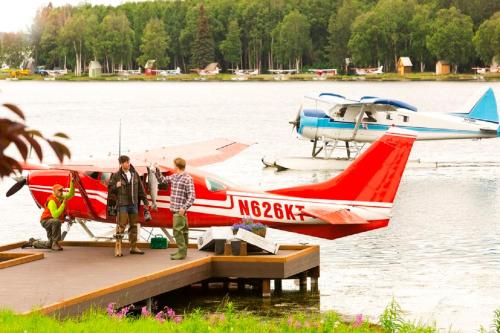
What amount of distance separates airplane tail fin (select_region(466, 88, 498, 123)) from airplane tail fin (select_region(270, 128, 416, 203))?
18.9 metres

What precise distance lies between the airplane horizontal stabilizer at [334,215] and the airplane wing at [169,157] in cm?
198

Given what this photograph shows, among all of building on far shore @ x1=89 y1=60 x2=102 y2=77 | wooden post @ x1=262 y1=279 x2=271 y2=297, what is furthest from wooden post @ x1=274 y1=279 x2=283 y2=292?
building on far shore @ x1=89 y1=60 x2=102 y2=77

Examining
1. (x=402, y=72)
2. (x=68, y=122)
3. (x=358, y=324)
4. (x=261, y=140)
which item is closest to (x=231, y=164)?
(x=261, y=140)

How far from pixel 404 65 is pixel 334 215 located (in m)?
148

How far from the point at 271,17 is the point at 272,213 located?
178236 mm

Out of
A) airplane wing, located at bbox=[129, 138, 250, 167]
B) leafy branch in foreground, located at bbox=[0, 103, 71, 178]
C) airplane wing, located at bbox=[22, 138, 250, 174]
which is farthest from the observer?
airplane wing, located at bbox=[129, 138, 250, 167]

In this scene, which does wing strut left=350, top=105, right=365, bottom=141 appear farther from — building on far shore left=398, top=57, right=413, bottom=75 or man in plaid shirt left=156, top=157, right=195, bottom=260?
building on far shore left=398, top=57, right=413, bottom=75

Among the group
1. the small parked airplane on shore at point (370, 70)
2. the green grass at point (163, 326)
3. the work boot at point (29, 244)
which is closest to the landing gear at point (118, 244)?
the work boot at point (29, 244)

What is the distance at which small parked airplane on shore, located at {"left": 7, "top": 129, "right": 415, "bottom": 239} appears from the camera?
13711mm

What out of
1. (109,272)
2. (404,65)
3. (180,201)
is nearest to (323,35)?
(404,65)

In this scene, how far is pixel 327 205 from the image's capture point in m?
13.8

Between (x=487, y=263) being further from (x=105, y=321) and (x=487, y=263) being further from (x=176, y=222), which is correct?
(x=105, y=321)

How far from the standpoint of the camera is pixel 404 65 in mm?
159375

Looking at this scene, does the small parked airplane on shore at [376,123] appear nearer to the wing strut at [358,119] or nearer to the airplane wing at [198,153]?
the wing strut at [358,119]
